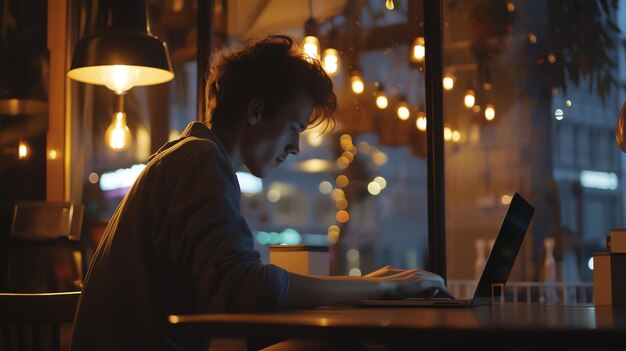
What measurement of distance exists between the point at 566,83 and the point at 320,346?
129 inches

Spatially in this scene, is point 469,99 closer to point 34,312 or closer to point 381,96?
point 381,96

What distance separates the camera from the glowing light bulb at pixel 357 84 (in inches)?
170

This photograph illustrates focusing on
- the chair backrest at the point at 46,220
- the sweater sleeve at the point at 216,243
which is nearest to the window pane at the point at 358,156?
the chair backrest at the point at 46,220

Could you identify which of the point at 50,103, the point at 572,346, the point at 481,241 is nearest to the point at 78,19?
the point at 50,103

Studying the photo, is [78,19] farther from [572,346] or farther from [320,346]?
[572,346]

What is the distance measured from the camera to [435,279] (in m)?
1.73

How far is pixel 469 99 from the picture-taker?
510cm

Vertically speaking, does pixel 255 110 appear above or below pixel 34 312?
above

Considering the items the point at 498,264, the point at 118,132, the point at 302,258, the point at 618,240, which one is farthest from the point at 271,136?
the point at 118,132

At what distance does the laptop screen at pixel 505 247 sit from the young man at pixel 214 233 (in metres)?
0.14

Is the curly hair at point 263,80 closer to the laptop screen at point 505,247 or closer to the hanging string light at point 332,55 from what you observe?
the laptop screen at point 505,247

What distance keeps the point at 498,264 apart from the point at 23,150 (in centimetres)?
282

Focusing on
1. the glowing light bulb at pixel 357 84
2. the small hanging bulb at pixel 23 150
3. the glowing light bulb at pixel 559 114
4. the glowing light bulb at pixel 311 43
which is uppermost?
the glowing light bulb at pixel 311 43

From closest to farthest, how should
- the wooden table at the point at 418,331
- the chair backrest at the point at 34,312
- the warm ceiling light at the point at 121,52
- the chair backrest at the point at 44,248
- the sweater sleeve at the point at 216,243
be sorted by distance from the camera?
the wooden table at the point at 418,331 → the sweater sleeve at the point at 216,243 → the chair backrest at the point at 34,312 → the warm ceiling light at the point at 121,52 → the chair backrest at the point at 44,248
